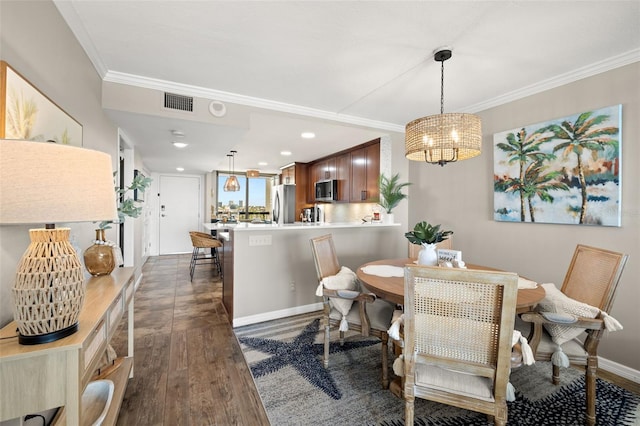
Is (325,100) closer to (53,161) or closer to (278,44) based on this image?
(278,44)

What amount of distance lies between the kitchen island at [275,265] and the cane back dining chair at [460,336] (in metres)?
2.06

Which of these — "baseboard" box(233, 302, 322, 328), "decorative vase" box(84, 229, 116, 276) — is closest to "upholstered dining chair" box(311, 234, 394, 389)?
"baseboard" box(233, 302, 322, 328)

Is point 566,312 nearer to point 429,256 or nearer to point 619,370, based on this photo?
point 429,256

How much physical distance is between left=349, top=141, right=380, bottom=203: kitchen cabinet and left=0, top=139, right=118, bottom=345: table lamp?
11.8 ft

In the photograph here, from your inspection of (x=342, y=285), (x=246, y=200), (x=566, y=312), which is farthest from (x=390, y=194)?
(x=246, y=200)

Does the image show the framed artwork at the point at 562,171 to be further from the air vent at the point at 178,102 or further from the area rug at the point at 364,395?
the air vent at the point at 178,102

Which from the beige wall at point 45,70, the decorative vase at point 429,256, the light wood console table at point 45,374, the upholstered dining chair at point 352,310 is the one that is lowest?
the upholstered dining chair at point 352,310

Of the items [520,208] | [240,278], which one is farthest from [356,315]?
[520,208]

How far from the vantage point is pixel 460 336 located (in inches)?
48.0

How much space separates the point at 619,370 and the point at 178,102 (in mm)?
4372

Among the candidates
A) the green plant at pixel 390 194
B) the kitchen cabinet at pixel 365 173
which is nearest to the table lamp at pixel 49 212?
the green plant at pixel 390 194

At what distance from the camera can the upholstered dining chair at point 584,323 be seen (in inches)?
60.0

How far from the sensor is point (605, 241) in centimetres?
221

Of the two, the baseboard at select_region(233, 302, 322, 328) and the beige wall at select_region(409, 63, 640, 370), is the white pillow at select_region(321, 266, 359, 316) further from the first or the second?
the beige wall at select_region(409, 63, 640, 370)
